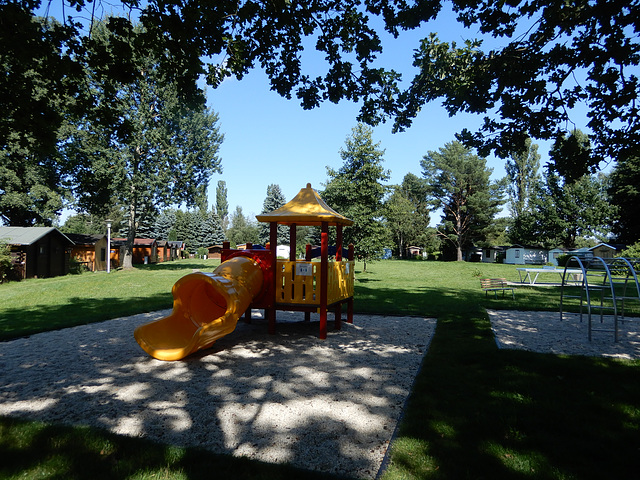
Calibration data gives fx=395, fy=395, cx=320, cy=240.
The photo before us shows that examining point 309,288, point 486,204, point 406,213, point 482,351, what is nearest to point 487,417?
point 482,351

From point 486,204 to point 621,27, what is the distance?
5699cm

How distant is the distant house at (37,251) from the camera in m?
26.2

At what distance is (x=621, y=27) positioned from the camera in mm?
6082

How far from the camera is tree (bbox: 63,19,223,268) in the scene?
3164cm

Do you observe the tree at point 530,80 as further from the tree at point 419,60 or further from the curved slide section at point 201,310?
the curved slide section at point 201,310

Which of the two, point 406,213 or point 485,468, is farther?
point 406,213

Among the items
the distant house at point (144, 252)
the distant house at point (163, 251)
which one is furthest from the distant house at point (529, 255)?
the distant house at point (163, 251)

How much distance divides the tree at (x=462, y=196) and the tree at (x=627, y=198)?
16182 mm

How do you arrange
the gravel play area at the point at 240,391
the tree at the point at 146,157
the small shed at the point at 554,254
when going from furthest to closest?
the small shed at the point at 554,254, the tree at the point at 146,157, the gravel play area at the point at 240,391

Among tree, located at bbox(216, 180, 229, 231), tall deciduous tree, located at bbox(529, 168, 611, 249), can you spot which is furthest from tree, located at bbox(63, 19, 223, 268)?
tree, located at bbox(216, 180, 229, 231)

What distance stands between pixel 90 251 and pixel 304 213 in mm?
35619

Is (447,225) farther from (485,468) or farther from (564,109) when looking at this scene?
(485,468)

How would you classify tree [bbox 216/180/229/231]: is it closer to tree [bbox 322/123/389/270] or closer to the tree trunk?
the tree trunk

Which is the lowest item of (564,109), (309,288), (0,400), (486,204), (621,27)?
(0,400)
